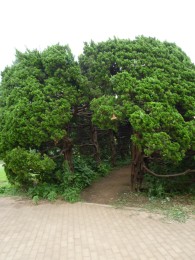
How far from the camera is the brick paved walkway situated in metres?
4.02

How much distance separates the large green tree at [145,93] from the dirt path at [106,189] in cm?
84

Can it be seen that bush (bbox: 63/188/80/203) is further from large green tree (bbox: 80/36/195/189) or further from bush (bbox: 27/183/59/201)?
large green tree (bbox: 80/36/195/189)

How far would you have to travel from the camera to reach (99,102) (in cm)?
671

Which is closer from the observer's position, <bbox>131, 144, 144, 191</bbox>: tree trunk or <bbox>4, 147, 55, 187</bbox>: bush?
<bbox>4, 147, 55, 187</bbox>: bush

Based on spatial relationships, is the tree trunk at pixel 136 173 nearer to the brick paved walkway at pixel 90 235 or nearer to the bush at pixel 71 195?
the brick paved walkway at pixel 90 235

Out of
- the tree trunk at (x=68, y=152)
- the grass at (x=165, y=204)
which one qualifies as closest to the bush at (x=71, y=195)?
the grass at (x=165, y=204)

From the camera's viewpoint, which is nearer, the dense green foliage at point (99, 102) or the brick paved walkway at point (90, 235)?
the brick paved walkway at point (90, 235)

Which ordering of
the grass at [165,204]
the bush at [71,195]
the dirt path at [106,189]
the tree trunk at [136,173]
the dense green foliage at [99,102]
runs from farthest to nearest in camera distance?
the tree trunk at [136,173]
the dirt path at [106,189]
the bush at [71,195]
the dense green foliage at [99,102]
the grass at [165,204]

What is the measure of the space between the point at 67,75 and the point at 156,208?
4653 millimetres

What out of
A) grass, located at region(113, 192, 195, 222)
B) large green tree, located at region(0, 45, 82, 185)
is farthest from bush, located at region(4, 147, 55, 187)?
grass, located at region(113, 192, 195, 222)

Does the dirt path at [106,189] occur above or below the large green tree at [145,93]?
below

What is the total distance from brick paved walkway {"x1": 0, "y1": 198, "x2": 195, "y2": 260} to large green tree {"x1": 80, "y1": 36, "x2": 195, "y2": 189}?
1.78 meters

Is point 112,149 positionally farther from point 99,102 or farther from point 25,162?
point 25,162

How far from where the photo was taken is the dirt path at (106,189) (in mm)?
7492
